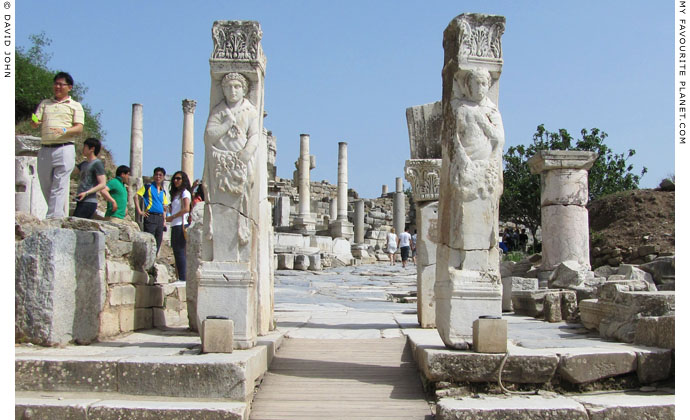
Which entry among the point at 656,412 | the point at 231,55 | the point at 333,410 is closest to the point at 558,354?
the point at 656,412

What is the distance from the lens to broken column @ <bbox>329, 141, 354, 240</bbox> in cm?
3359

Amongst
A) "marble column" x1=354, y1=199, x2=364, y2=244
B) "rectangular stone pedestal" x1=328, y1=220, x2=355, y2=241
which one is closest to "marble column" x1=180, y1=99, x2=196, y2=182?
"rectangular stone pedestal" x1=328, y1=220, x2=355, y2=241

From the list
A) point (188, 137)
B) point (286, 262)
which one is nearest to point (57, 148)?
point (286, 262)

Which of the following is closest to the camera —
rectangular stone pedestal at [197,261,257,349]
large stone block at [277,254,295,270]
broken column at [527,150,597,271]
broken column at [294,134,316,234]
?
rectangular stone pedestal at [197,261,257,349]

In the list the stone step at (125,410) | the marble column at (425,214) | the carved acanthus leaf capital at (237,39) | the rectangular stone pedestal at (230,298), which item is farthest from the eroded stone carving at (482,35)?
the stone step at (125,410)

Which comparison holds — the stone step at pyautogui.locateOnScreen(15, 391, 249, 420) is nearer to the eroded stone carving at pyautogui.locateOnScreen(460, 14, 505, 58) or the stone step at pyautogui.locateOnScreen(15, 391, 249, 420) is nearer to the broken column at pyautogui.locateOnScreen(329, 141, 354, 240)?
the eroded stone carving at pyautogui.locateOnScreen(460, 14, 505, 58)

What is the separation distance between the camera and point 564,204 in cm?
1384

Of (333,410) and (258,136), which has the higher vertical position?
(258,136)

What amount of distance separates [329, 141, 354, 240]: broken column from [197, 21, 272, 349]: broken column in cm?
2756

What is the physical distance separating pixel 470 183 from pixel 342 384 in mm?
2008

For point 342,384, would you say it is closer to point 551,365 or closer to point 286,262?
point 551,365

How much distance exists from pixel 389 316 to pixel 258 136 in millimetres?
4423

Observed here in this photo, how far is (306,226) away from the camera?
3222 cm
